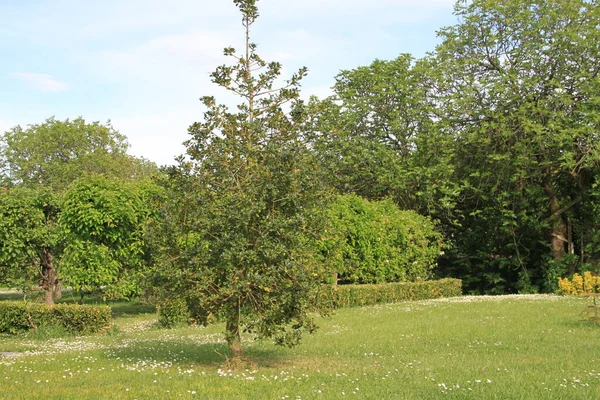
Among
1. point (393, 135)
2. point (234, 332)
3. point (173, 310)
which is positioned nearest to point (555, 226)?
point (393, 135)

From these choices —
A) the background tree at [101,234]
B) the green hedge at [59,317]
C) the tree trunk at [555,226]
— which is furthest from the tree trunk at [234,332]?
the tree trunk at [555,226]

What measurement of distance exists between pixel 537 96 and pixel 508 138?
2148mm

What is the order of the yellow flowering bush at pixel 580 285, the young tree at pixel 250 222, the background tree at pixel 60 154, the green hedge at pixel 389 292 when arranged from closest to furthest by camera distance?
1. the young tree at pixel 250 222
2. the green hedge at pixel 389 292
3. the yellow flowering bush at pixel 580 285
4. the background tree at pixel 60 154

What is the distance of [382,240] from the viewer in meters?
25.0

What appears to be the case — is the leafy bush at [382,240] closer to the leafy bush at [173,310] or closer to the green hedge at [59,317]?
the green hedge at [59,317]

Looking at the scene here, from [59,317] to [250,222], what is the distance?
30.4 ft

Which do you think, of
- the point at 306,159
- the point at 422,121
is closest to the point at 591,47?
the point at 422,121

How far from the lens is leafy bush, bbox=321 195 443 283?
23891mm

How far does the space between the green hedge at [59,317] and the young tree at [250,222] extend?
287 inches

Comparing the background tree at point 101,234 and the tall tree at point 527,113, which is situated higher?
the tall tree at point 527,113

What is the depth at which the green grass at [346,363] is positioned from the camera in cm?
784

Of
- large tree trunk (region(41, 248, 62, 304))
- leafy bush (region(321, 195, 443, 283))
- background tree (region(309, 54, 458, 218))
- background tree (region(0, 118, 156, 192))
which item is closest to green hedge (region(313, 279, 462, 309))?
leafy bush (region(321, 195, 443, 283))

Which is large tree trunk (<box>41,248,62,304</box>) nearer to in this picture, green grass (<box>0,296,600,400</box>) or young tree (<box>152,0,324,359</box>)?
green grass (<box>0,296,600,400</box>)

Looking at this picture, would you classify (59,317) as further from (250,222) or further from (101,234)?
(250,222)
